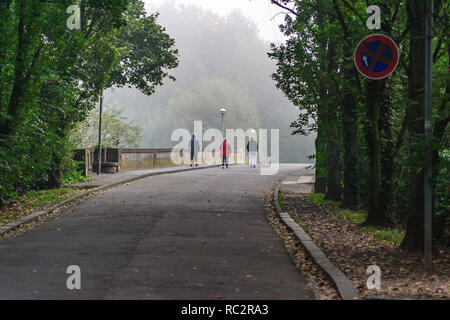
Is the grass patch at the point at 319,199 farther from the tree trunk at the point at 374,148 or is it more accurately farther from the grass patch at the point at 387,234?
the grass patch at the point at 387,234

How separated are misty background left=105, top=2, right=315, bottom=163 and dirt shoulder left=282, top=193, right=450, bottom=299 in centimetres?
7118

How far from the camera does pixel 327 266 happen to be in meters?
8.57

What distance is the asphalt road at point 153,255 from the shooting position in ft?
23.8

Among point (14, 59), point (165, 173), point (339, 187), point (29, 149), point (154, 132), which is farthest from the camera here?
point (154, 132)

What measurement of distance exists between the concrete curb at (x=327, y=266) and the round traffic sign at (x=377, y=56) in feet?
8.97

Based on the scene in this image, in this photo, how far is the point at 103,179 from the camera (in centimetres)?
2503

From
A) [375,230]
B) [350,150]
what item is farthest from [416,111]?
[350,150]

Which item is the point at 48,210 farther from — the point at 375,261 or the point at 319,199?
the point at 375,261

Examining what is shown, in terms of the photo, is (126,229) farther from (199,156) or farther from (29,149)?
(199,156)

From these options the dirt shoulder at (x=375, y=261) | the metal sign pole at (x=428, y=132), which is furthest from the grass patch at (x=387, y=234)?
the metal sign pole at (x=428, y=132)

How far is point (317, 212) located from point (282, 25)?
27.9ft

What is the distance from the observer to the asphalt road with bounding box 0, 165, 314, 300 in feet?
23.8
